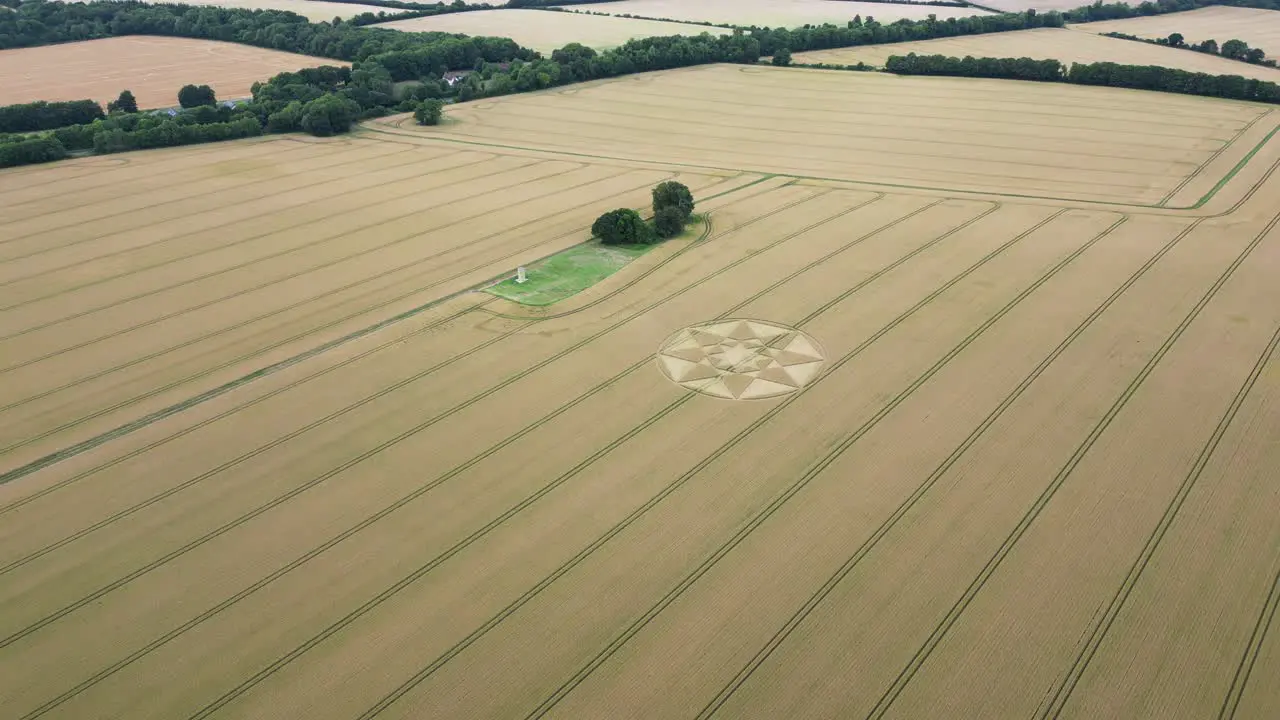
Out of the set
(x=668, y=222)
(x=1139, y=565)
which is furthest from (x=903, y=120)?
(x=1139, y=565)

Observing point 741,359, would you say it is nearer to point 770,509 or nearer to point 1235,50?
point 770,509

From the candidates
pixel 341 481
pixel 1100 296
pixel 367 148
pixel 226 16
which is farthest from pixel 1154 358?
pixel 226 16

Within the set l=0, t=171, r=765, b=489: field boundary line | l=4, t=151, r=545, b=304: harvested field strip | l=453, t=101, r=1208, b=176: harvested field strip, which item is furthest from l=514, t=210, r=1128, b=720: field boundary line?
l=4, t=151, r=545, b=304: harvested field strip

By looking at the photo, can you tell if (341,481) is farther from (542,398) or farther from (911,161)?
(911,161)

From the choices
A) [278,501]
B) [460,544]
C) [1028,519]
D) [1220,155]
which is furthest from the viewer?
[1220,155]

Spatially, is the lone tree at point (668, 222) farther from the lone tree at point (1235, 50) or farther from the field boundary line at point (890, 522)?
the lone tree at point (1235, 50)

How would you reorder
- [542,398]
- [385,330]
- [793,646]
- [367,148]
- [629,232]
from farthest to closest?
[367,148] < [629,232] < [385,330] < [542,398] < [793,646]
